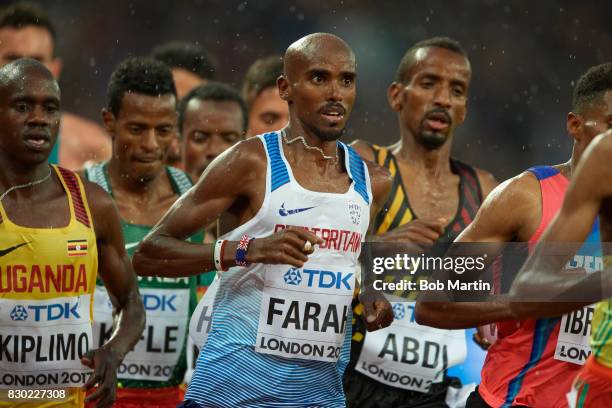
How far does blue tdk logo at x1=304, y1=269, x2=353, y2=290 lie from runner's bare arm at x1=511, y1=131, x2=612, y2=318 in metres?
1.03

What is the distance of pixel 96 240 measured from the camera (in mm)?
4789

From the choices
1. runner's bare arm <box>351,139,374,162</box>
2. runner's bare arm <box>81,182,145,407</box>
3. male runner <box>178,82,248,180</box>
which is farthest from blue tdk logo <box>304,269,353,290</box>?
male runner <box>178,82,248,180</box>

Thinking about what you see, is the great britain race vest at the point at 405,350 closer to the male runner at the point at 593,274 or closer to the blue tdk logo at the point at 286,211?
the blue tdk logo at the point at 286,211

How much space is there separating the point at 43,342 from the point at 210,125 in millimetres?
2961

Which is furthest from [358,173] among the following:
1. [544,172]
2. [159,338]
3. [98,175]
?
[98,175]

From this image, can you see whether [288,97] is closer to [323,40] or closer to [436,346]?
[323,40]

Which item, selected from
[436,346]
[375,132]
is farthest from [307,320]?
[375,132]

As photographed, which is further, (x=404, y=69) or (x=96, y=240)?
(x=404, y=69)

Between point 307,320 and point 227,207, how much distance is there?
532mm

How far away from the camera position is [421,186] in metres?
6.19

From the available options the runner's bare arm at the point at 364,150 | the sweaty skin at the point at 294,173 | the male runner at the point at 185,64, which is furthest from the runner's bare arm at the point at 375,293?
the male runner at the point at 185,64

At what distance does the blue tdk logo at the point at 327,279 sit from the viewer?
4.54 m

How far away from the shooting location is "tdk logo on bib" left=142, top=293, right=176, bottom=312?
5.99 m

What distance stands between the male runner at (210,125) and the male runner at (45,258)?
2433 mm
